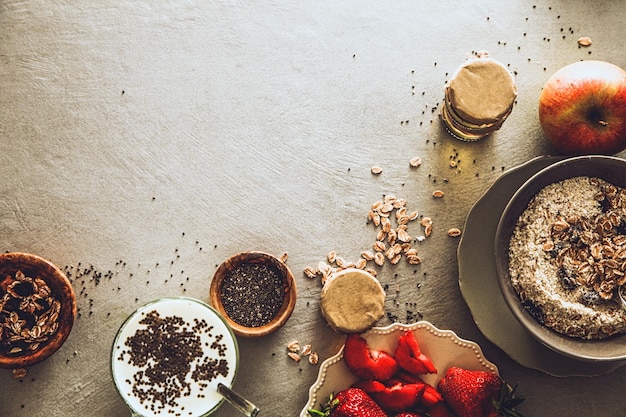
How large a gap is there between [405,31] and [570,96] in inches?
19.1

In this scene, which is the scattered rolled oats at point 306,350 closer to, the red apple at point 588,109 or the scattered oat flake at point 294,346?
the scattered oat flake at point 294,346

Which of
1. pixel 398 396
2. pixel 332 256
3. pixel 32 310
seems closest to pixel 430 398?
pixel 398 396

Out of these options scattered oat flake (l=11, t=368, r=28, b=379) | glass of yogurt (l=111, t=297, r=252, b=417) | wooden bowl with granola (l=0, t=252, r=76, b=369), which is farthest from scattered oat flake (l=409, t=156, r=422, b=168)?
scattered oat flake (l=11, t=368, r=28, b=379)

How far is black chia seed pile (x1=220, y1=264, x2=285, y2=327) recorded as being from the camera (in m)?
1.77

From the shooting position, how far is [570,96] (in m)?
1.70

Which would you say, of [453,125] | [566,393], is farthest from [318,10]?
[566,393]

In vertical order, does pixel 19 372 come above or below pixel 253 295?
below

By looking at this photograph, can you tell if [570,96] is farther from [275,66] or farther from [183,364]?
[183,364]

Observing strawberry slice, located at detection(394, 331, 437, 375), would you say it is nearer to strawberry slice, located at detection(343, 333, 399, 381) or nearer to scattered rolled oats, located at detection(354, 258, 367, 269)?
strawberry slice, located at detection(343, 333, 399, 381)

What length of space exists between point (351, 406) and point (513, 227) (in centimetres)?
59

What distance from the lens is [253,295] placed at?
1774 millimetres

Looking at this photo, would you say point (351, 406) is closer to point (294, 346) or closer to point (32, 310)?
point (294, 346)

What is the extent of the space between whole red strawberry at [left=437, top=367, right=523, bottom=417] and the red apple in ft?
2.04

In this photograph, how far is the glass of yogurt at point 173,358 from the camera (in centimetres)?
171
